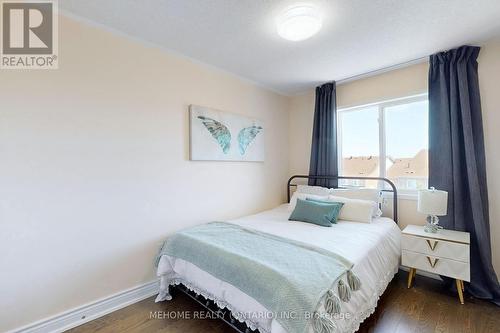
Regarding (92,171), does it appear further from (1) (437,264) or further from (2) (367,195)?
(1) (437,264)

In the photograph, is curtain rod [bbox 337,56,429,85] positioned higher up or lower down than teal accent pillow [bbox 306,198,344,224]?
higher up

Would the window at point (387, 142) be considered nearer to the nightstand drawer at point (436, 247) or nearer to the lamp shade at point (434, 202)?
the lamp shade at point (434, 202)

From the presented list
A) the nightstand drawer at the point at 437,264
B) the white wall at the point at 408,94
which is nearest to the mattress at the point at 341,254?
the nightstand drawer at the point at 437,264

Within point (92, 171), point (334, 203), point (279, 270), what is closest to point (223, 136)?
point (92, 171)

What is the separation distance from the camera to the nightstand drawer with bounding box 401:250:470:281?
2.03 metres

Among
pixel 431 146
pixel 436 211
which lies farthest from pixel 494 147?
pixel 436 211

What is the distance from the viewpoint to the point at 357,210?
2.64 m

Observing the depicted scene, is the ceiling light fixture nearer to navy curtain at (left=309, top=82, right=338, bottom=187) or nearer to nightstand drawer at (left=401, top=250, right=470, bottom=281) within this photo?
navy curtain at (left=309, top=82, right=338, bottom=187)

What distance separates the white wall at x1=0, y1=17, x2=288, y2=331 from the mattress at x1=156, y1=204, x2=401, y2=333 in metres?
0.50

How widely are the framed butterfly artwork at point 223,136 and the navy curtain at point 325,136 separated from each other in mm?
827

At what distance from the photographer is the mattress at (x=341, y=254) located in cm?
143

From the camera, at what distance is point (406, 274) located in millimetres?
2670

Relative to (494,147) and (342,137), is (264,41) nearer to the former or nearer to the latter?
(342,137)

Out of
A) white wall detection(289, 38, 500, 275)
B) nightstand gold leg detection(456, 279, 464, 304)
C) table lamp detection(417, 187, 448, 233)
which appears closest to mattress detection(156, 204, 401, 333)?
table lamp detection(417, 187, 448, 233)
